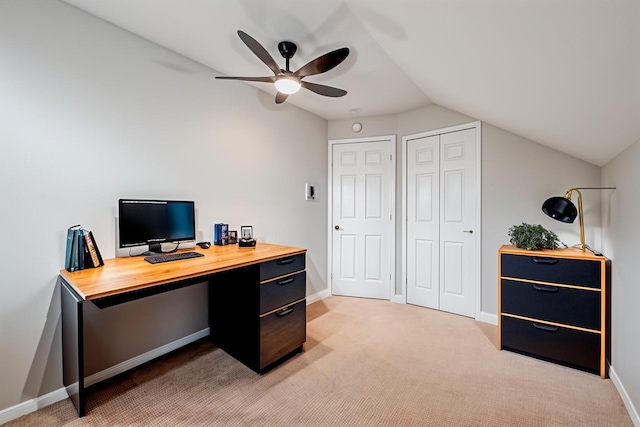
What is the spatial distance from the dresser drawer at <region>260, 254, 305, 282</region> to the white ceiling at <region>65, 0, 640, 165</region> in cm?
167

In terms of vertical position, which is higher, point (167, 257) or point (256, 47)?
point (256, 47)

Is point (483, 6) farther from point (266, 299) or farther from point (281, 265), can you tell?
point (266, 299)

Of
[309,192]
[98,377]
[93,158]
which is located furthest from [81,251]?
[309,192]

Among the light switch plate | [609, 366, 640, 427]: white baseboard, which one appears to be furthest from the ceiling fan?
[609, 366, 640, 427]: white baseboard

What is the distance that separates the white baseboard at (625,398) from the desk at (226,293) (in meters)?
2.06

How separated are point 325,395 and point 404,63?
2.58m

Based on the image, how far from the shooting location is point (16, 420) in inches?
64.2

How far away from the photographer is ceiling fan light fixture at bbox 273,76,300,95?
201 centimetres

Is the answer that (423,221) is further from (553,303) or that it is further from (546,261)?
(553,303)

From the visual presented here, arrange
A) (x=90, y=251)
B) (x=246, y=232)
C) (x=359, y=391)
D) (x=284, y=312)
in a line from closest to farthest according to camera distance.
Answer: (x=90, y=251)
(x=359, y=391)
(x=284, y=312)
(x=246, y=232)

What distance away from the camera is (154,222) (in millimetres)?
2111

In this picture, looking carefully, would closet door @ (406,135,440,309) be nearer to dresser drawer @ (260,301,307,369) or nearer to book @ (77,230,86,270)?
dresser drawer @ (260,301,307,369)

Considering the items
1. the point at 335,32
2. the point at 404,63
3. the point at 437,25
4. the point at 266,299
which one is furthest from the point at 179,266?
the point at 404,63

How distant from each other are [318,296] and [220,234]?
175 cm
